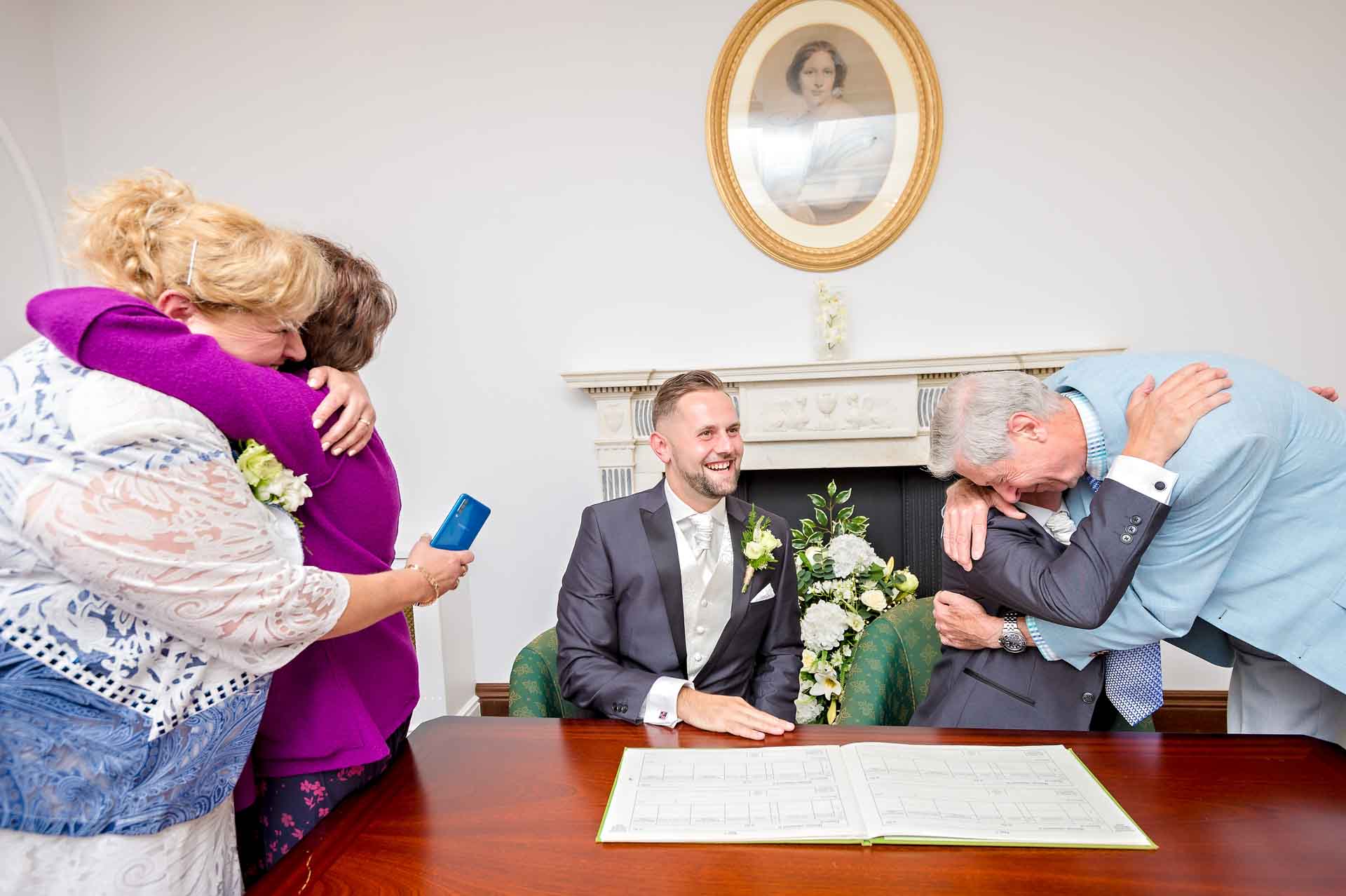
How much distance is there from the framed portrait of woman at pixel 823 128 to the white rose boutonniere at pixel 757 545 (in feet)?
6.38

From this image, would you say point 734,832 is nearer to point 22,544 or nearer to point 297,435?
point 297,435

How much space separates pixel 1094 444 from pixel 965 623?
47 centimetres

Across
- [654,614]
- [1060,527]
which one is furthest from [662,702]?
[1060,527]

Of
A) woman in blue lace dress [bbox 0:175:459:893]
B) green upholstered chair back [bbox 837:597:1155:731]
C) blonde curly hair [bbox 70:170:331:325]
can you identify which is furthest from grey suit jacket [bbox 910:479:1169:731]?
blonde curly hair [bbox 70:170:331:325]

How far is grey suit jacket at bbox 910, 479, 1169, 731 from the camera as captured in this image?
58.0 inches

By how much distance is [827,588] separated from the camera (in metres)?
2.69

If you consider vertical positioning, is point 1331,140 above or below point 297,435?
above

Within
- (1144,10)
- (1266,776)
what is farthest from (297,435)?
(1144,10)

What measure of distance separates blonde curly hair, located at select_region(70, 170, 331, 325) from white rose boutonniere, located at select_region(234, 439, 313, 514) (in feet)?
0.66

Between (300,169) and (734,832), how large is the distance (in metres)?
3.95

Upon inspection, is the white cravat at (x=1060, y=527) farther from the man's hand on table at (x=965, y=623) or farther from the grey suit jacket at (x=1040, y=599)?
the man's hand on table at (x=965, y=623)

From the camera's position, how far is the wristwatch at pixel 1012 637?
1764mm

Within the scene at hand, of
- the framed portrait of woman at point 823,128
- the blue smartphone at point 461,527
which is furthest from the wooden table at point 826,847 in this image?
the framed portrait of woman at point 823,128

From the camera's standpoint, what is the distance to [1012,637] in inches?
69.5
